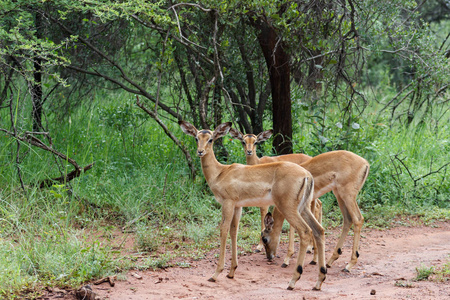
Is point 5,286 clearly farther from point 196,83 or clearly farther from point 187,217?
point 196,83

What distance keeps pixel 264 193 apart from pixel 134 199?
9.17 feet

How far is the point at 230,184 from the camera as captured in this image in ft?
19.2

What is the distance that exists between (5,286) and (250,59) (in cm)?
638

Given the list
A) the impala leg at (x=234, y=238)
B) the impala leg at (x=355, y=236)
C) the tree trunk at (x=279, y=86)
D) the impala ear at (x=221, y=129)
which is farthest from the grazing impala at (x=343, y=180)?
the tree trunk at (x=279, y=86)

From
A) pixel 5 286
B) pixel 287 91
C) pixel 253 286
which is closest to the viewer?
pixel 5 286

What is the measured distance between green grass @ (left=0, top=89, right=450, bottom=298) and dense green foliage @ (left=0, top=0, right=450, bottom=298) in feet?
0.09

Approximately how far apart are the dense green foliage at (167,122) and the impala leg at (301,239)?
1.56 metres

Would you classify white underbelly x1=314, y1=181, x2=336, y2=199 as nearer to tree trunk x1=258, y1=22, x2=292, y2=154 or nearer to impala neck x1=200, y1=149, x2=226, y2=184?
impala neck x1=200, y1=149, x2=226, y2=184

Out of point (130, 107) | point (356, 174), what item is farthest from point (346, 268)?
point (130, 107)

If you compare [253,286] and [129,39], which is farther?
[129,39]

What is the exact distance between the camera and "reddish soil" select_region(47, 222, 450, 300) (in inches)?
199

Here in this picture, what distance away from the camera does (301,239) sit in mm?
5453

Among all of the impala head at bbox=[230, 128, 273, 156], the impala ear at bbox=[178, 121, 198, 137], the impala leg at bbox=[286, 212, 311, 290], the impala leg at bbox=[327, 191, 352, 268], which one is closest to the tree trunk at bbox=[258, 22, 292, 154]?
the impala head at bbox=[230, 128, 273, 156]

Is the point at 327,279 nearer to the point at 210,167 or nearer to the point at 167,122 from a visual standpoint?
the point at 210,167
